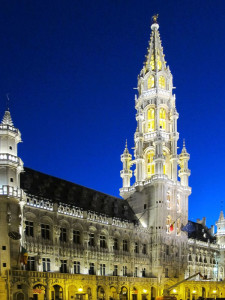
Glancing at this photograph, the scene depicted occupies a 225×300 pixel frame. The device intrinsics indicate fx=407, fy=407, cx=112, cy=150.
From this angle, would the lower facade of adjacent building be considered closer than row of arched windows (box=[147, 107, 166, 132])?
Yes

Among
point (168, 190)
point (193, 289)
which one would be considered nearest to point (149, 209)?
point (168, 190)

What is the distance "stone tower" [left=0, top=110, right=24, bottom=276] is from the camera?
51.7 meters

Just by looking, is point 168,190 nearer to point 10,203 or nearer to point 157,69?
point 157,69

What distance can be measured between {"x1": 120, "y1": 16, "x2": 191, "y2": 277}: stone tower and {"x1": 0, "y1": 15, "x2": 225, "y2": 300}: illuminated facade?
0.69ft

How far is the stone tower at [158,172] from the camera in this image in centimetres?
8000

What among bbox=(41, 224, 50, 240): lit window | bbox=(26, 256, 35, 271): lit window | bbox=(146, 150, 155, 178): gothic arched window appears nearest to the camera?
bbox=(26, 256, 35, 271): lit window

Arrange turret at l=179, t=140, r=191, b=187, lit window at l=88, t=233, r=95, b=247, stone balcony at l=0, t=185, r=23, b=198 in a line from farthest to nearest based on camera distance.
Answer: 1. turret at l=179, t=140, r=191, b=187
2. lit window at l=88, t=233, r=95, b=247
3. stone balcony at l=0, t=185, r=23, b=198

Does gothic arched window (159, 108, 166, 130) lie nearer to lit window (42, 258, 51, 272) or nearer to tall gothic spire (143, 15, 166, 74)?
tall gothic spire (143, 15, 166, 74)

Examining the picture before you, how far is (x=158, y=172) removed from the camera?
271ft

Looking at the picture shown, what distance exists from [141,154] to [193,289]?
30493 millimetres

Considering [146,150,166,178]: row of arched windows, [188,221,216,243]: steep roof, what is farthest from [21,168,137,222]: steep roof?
[188,221,216,243]: steep roof

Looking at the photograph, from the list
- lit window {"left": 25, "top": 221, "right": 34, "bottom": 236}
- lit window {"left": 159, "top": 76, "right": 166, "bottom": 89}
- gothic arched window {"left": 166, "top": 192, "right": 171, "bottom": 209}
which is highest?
lit window {"left": 159, "top": 76, "right": 166, "bottom": 89}

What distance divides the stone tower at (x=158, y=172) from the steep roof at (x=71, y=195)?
480 centimetres

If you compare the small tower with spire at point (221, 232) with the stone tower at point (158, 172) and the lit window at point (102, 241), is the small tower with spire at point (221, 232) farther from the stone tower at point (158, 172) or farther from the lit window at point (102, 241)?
the lit window at point (102, 241)
